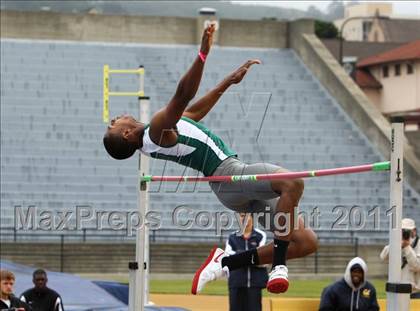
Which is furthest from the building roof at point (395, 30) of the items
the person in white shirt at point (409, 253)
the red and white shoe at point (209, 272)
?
the red and white shoe at point (209, 272)

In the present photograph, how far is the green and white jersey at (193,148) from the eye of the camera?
26.1 ft

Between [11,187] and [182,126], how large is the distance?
15.8 meters

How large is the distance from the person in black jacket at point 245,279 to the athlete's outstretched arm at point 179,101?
3480mm

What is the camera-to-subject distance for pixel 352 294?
10719mm

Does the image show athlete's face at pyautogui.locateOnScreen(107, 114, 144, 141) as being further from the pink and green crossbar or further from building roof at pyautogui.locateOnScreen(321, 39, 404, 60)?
building roof at pyautogui.locateOnScreen(321, 39, 404, 60)

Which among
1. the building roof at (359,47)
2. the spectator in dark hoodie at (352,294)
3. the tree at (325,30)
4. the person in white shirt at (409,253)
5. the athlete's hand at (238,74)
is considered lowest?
the spectator in dark hoodie at (352,294)

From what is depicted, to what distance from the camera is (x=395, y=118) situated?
711 cm

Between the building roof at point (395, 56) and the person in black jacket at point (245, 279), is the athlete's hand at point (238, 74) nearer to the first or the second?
the person in black jacket at point (245, 279)

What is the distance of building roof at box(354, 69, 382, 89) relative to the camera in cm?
3925

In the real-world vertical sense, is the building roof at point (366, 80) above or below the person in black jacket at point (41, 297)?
above

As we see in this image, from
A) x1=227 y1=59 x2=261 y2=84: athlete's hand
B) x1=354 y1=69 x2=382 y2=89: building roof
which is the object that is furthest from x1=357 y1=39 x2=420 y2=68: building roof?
x1=227 y1=59 x2=261 y2=84: athlete's hand

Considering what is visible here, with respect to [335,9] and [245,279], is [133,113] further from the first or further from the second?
[245,279]

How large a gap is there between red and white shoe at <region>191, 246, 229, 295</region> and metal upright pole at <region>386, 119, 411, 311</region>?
1.88 metres

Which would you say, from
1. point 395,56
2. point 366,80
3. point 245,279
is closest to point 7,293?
point 245,279
